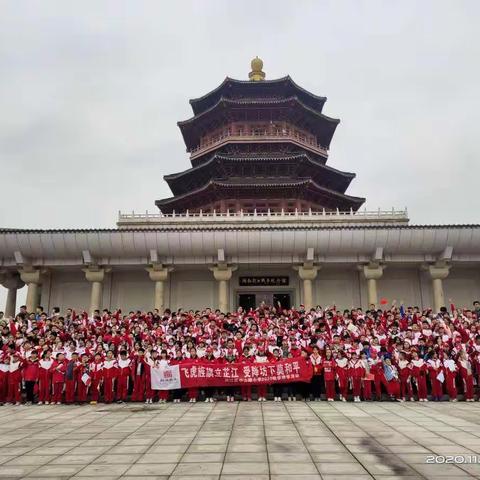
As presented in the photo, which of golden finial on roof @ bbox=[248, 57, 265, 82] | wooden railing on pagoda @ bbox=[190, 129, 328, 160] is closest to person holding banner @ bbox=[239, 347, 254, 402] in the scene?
wooden railing on pagoda @ bbox=[190, 129, 328, 160]

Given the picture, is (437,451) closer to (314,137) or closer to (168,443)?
(168,443)

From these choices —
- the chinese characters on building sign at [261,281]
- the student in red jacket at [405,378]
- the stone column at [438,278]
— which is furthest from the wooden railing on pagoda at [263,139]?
the student in red jacket at [405,378]

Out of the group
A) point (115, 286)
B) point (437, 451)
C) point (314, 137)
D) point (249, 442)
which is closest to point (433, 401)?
point (437, 451)

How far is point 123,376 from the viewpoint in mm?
11664

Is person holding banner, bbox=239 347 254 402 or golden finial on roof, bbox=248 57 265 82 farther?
golden finial on roof, bbox=248 57 265 82

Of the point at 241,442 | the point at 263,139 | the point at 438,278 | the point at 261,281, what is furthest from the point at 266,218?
the point at 241,442

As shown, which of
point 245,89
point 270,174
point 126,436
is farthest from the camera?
point 245,89

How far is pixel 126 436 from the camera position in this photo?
7.16 metres

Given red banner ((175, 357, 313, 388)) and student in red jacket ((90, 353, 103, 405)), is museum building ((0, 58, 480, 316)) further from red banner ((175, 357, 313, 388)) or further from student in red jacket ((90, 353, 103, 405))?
student in red jacket ((90, 353, 103, 405))

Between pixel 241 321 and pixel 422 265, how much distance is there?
11.4 meters

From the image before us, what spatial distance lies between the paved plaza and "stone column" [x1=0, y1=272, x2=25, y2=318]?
14681 millimetres

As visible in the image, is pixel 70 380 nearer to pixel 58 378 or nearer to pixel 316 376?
pixel 58 378

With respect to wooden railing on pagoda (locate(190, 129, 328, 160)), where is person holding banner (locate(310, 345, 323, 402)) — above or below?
below

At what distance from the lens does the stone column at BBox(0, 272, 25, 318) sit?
2309cm
